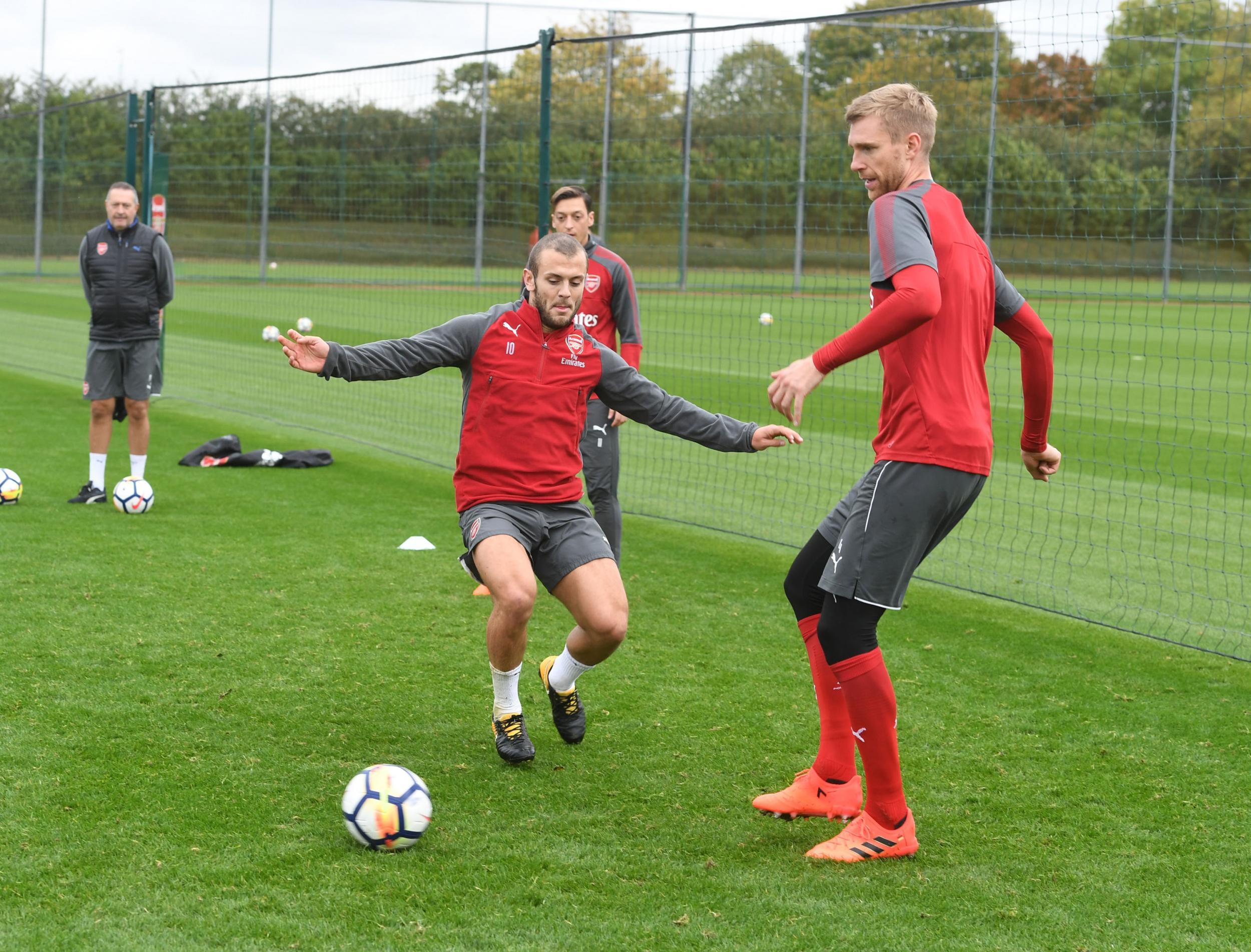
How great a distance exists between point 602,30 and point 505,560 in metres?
43.7

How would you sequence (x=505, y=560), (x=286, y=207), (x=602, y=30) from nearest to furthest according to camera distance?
(x=505, y=560) < (x=286, y=207) < (x=602, y=30)

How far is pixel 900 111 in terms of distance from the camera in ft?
12.4

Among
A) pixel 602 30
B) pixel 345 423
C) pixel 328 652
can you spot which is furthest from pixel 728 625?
pixel 602 30

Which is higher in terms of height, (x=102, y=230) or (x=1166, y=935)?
(x=102, y=230)

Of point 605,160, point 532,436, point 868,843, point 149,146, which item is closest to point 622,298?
point 532,436

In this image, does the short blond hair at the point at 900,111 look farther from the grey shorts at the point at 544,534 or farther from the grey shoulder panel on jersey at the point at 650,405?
the grey shorts at the point at 544,534

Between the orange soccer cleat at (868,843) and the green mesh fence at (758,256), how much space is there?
3.20 meters

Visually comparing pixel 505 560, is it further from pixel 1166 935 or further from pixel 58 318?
pixel 58 318

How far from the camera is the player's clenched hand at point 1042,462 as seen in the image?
448 centimetres

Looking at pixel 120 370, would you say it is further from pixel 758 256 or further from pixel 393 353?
pixel 758 256

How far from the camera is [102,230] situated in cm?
970

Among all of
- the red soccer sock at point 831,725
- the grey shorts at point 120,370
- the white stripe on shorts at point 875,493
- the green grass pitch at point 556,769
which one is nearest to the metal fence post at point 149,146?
the grey shorts at point 120,370

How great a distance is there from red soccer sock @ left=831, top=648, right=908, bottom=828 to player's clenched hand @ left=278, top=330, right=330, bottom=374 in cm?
195

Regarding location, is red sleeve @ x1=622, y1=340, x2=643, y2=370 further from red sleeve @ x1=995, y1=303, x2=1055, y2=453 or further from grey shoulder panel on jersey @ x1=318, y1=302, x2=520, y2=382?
red sleeve @ x1=995, y1=303, x2=1055, y2=453
